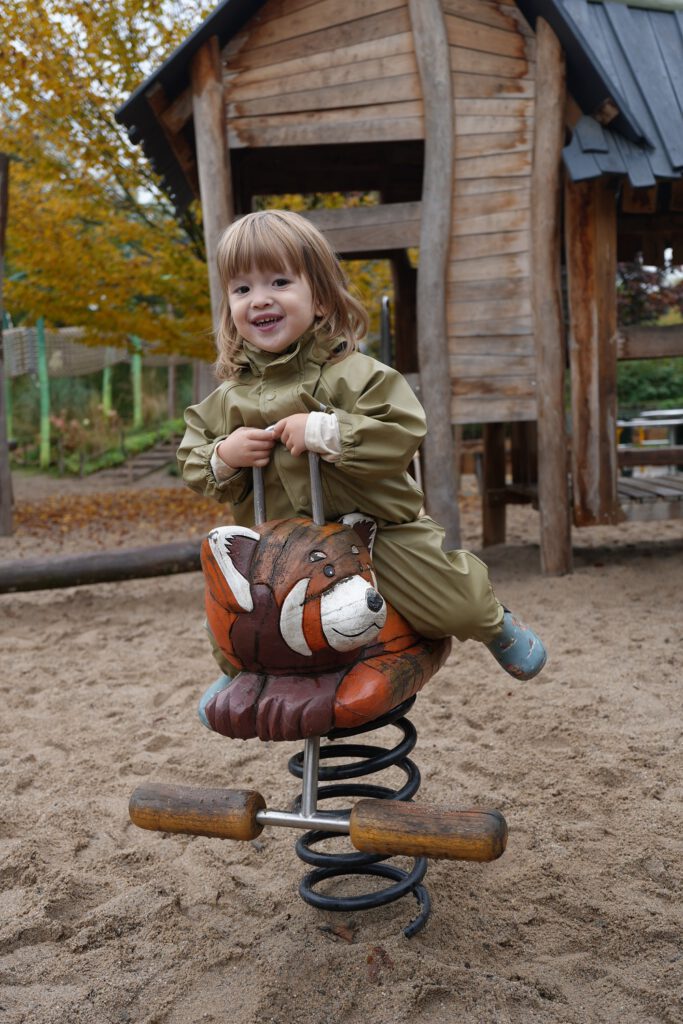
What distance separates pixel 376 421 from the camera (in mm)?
1927

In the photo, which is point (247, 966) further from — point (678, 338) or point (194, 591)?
point (678, 338)

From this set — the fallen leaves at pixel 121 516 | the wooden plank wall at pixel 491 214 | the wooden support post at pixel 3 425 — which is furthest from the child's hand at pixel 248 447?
the fallen leaves at pixel 121 516

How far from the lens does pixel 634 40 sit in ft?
19.3

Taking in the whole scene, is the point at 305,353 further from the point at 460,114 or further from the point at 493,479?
the point at 493,479

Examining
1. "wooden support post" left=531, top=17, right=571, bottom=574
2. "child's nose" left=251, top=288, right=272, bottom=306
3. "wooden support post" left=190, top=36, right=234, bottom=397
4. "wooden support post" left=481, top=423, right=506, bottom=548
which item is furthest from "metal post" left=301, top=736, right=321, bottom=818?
"wooden support post" left=481, top=423, right=506, bottom=548

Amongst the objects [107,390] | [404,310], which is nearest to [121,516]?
[404,310]

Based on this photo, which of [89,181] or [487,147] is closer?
[487,147]

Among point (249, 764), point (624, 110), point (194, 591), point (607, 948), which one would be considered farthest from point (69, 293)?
point (607, 948)

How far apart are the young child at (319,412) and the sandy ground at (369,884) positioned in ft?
2.46

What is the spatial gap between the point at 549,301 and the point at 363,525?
4107 mm

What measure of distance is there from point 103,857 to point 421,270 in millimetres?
4124

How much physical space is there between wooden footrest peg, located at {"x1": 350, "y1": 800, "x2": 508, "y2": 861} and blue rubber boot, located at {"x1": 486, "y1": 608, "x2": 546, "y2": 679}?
507 millimetres

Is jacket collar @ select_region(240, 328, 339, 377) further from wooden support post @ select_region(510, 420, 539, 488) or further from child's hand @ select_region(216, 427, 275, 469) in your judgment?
wooden support post @ select_region(510, 420, 539, 488)

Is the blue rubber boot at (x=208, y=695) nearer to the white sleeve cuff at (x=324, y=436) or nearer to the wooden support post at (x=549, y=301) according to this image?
the white sleeve cuff at (x=324, y=436)
